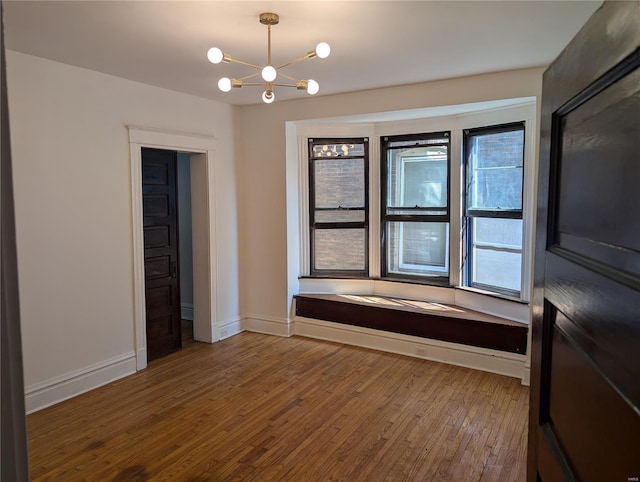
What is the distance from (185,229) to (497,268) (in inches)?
156

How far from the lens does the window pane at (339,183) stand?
17.9 ft

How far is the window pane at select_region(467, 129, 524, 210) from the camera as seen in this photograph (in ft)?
14.0

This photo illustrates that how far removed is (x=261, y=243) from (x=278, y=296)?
2.21 ft

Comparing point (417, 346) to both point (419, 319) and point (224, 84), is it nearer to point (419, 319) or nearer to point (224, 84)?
point (419, 319)

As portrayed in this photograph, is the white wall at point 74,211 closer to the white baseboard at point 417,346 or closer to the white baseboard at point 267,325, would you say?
the white baseboard at point 267,325

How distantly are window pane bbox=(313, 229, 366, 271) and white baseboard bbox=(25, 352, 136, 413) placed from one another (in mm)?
2456

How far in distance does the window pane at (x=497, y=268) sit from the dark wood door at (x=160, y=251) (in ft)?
10.7

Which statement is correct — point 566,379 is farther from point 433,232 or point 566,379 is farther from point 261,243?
point 261,243

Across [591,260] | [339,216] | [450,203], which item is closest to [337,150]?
[339,216]

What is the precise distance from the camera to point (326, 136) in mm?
5410

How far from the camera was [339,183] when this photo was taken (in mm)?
5500

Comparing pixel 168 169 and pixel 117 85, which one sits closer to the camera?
pixel 117 85

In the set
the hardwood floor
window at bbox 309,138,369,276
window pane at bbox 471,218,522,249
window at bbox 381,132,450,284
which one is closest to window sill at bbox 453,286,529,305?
window at bbox 381,132,450,284

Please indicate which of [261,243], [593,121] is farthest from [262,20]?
[261,243]
